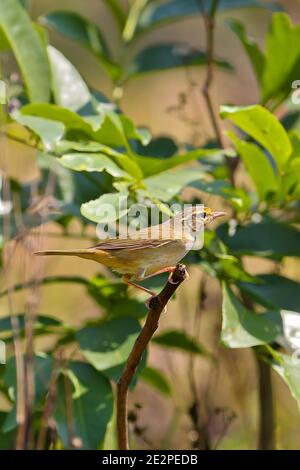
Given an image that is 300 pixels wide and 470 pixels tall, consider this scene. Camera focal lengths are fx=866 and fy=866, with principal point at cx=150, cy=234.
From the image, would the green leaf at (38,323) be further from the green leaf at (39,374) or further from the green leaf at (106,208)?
the green leaf at (106,208)

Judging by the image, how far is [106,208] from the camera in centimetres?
180

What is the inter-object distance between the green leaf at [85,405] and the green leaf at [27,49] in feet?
2.24

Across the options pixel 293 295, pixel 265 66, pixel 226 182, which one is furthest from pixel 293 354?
pixel 265 66

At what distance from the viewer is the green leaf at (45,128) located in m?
1.89

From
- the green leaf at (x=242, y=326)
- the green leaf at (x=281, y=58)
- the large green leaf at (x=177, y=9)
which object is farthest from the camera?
the large green leaf at (x=177, y=9)

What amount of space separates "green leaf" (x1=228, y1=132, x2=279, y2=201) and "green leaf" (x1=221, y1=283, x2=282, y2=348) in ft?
0.96

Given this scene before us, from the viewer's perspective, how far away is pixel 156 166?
207cm

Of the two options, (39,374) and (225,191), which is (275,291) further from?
(39,374)

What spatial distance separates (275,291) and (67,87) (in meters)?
0.74

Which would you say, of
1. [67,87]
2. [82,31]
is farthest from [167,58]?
[67,87]

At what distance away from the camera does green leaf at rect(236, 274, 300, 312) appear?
2.13 m

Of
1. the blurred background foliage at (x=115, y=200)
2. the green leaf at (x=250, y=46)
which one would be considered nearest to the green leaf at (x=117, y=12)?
the blurred background foliage at (x=115, y=200)

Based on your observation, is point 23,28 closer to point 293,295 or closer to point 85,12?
point 293,295

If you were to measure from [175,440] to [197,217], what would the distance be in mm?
1811
